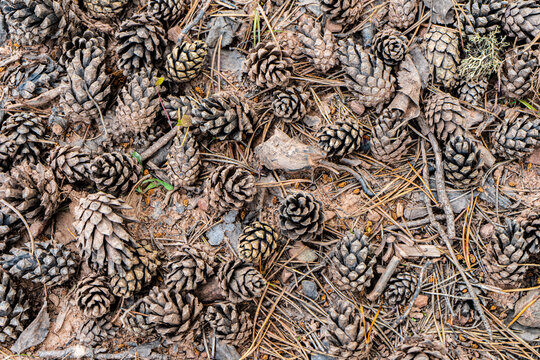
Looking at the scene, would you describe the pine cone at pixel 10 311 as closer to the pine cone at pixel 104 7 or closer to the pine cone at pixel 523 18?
the pine cone at pixel 104 7

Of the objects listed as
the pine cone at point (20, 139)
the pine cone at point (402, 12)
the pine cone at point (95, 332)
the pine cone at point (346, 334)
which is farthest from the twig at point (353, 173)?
the pine cone at point (20, 139)

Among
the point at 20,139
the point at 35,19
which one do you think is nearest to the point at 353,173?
the point at 20,139

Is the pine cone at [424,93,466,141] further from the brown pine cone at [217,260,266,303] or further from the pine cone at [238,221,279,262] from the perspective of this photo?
the brown pine cone at [217,260,266,303]

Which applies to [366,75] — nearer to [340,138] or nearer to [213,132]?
[340,138]

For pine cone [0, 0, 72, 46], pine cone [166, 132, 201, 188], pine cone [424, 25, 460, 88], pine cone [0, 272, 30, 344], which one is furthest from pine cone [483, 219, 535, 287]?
pine cone [0, 0, 72, 46]

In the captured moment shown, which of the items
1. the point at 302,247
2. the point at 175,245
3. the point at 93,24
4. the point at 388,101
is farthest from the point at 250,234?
the point at 93,24

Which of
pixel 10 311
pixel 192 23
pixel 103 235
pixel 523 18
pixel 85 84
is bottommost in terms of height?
pixel 10 311

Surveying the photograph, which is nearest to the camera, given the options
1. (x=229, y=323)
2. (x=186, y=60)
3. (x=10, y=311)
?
(x=229, y=323)

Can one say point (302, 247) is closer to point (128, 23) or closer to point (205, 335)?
point (205, 335)
